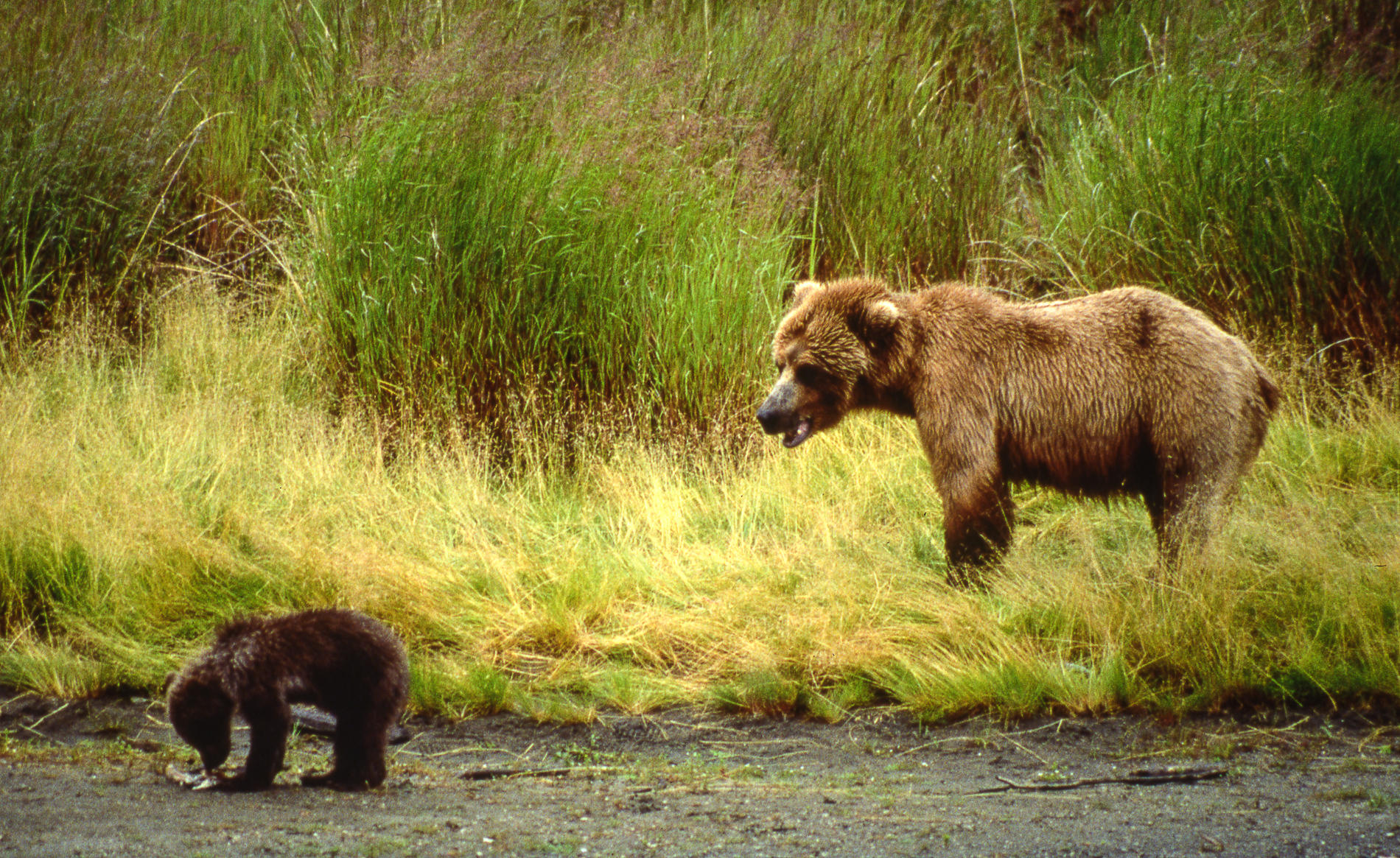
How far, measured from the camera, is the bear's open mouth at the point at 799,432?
5566mm

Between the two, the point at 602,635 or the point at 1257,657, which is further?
the point at 602,635

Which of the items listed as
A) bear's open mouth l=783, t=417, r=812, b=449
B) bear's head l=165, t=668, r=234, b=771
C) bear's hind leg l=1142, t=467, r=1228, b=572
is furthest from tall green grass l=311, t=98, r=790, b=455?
bear's head l=165, t=668, r=234, b=771

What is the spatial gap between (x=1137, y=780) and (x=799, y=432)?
2.07 metres

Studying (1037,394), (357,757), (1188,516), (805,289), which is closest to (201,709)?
(357,757)

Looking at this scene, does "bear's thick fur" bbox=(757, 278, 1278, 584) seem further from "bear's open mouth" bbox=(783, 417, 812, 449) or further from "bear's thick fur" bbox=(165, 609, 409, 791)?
"bear's thick fur" bbox=(165, 609, 409, 791)

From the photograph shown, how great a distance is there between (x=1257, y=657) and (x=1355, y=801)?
118cm

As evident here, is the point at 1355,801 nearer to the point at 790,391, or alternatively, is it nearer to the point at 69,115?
the point at 790,391

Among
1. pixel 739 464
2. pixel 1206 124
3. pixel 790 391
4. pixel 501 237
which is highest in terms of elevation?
pixel 1206 124

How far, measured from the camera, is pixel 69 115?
9.19m

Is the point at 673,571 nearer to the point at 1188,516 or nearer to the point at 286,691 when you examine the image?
the point at 1188,516

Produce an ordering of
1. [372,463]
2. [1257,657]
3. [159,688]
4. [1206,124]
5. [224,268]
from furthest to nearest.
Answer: [224,268] → [1206,124] → [372,463] → [159,688] → [1257,657]

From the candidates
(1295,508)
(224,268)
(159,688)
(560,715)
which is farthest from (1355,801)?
(224,268)

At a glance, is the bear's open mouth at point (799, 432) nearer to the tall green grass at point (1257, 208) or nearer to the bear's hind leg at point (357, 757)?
the bear's hind leg at point (357, 757)

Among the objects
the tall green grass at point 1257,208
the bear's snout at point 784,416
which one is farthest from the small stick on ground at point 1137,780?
the tall green grass at point 1257,208
